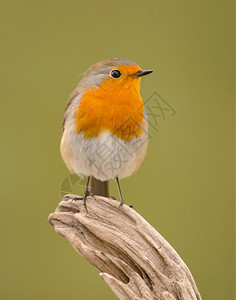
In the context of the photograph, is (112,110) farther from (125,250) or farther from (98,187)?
(125,250)

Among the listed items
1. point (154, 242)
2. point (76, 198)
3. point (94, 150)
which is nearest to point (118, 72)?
point (94, 150)

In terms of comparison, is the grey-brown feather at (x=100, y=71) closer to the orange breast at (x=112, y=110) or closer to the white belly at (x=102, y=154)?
the orange breast at (x=112, y=110)

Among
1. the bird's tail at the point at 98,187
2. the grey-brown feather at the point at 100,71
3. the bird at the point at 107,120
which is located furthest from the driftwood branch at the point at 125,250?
the grey-brown feather at the point at 100,71

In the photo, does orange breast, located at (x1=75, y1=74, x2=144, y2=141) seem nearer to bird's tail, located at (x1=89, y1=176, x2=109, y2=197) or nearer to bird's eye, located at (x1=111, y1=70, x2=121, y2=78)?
bird's eye, located at (x1=111, y1=70, x2=121, y2=78)

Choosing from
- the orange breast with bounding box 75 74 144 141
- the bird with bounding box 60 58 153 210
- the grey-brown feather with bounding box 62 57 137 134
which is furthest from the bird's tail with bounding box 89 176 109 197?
the grey-brown feather with bounding box 62 57 137 134

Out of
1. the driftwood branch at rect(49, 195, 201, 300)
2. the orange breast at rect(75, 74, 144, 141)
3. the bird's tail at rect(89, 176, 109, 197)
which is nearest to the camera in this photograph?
the driftwood branch at rect(49, 195, 201, 300)
